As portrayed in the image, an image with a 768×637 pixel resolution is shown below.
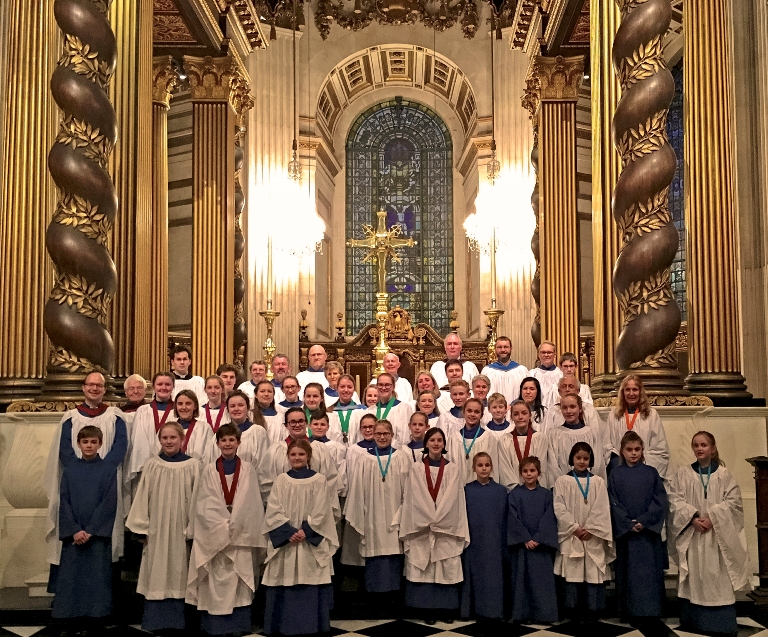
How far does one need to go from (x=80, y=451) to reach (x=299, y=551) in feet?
6.25

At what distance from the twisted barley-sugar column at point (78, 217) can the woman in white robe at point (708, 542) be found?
4.80 metres

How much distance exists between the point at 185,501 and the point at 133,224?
3.68m

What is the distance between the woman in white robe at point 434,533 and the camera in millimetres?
7473

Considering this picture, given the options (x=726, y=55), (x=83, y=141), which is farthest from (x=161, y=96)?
(x=726, y=55)

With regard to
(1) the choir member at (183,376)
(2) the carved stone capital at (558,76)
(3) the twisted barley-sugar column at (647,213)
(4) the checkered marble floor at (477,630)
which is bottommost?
(4) the checkered marble floor at (477,630)

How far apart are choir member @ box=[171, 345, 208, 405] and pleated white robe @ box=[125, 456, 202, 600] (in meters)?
2.06

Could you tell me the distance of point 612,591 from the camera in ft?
25.6

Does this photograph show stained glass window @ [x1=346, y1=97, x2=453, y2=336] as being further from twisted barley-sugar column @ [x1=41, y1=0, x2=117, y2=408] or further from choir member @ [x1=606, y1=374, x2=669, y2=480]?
choir member @ [x1=606, y1=374, x2=669, y2=480]

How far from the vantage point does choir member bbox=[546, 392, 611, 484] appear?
25.9 ft

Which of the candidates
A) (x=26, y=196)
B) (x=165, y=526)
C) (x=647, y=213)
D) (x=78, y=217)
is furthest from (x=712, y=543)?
(x=26, y=196)

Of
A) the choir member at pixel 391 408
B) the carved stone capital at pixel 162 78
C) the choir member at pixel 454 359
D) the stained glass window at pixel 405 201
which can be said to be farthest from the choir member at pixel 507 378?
the stained glass window at pixel 405 201

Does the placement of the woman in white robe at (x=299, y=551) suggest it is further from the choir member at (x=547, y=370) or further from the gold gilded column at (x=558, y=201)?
the gold gilded column at (x=558, y=201)

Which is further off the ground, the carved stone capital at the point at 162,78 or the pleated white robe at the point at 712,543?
the carved stone capital at the point at 162,78

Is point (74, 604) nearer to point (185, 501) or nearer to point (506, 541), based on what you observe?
point (185, 501)
